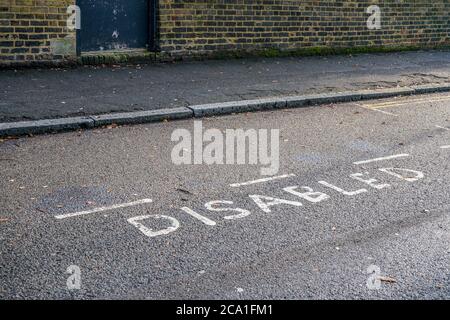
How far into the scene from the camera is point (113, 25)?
12828 millimetres

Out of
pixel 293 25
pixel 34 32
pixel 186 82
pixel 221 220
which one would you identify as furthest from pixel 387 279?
pixel 293 25

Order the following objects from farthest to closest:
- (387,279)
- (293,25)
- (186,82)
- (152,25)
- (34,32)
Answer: (293,25) < (152,25) < (34,32) < (186,82) < (387,279)

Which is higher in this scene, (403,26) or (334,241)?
(403,26)

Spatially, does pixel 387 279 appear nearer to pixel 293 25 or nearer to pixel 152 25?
pixel 152 25

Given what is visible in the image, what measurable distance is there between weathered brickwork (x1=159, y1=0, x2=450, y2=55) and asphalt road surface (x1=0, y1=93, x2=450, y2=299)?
5.58 m

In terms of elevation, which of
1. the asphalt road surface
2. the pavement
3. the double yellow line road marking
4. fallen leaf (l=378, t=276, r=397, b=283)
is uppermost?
the pavement

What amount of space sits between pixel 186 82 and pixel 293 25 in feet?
16.0

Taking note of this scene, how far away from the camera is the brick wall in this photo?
11422 mm

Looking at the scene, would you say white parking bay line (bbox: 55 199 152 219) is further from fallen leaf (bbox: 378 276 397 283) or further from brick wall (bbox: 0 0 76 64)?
brick wall (bbox: 0 0 76 64)

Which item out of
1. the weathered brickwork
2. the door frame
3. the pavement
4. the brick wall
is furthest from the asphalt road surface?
the weathered brickwork

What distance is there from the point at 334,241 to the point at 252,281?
1026 mm
